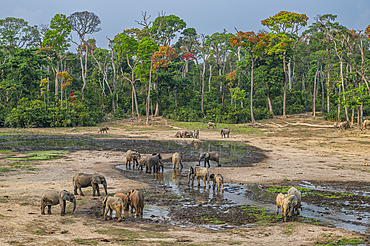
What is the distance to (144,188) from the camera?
13.9 m

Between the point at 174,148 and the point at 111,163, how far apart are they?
8.11 metres

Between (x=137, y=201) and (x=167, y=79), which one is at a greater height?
(x=167, y=79)

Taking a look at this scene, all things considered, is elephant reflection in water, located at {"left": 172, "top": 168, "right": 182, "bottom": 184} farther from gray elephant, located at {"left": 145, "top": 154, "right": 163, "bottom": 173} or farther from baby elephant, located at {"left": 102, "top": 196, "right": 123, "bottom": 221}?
baby elephant, located at {"left": 102, "top": 196, "right": 123, "bottom": 221}

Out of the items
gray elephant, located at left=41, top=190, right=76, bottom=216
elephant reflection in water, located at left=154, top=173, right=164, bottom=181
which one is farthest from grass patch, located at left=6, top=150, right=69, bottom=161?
gray elephant, located at left=41, top=190, right=76, bottom=216

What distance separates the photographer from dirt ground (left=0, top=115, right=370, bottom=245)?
7.87m

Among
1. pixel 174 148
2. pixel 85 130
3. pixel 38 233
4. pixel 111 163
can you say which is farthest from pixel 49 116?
pixel 38 233

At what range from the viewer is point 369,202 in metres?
11.6

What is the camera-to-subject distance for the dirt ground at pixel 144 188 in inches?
310

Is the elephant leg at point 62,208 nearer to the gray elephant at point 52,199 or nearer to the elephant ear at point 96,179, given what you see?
the gray elephant at point 52,199

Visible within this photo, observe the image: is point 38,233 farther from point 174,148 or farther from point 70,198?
point 174,148

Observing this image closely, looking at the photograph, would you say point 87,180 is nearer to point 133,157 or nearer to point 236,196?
point 236,196

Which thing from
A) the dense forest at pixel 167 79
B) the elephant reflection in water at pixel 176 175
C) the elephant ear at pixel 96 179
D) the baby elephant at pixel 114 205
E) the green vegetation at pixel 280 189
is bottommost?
the elephant reflection in water at pixel 176 175

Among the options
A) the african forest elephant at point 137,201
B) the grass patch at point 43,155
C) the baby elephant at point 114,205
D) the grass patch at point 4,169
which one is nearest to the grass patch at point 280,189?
the african forest elephant at point 137,201

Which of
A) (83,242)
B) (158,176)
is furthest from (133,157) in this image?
(83,242)
